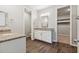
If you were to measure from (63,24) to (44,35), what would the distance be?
0.93 ft

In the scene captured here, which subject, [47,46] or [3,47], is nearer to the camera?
[3,47]

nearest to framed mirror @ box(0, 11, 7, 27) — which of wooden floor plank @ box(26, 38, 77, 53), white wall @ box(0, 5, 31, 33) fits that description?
white wall @ box(0, 5, 31, 33)

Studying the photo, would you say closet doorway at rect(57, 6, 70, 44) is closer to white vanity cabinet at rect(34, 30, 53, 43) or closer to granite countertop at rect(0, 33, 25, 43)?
white vanity cabinet at rect(34, 30, 53, 43)

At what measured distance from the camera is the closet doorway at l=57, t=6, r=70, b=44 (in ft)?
4.29

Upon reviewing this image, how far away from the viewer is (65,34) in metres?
1.33

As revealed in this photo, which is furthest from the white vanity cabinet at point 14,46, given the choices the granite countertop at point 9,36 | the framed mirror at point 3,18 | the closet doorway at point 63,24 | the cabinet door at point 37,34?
the closet doorway at point 63,24

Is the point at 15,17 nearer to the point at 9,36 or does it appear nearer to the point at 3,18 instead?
the point at 3,18

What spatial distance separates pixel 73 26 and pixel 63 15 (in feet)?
0.61

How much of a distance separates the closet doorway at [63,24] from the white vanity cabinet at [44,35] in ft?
0.38
